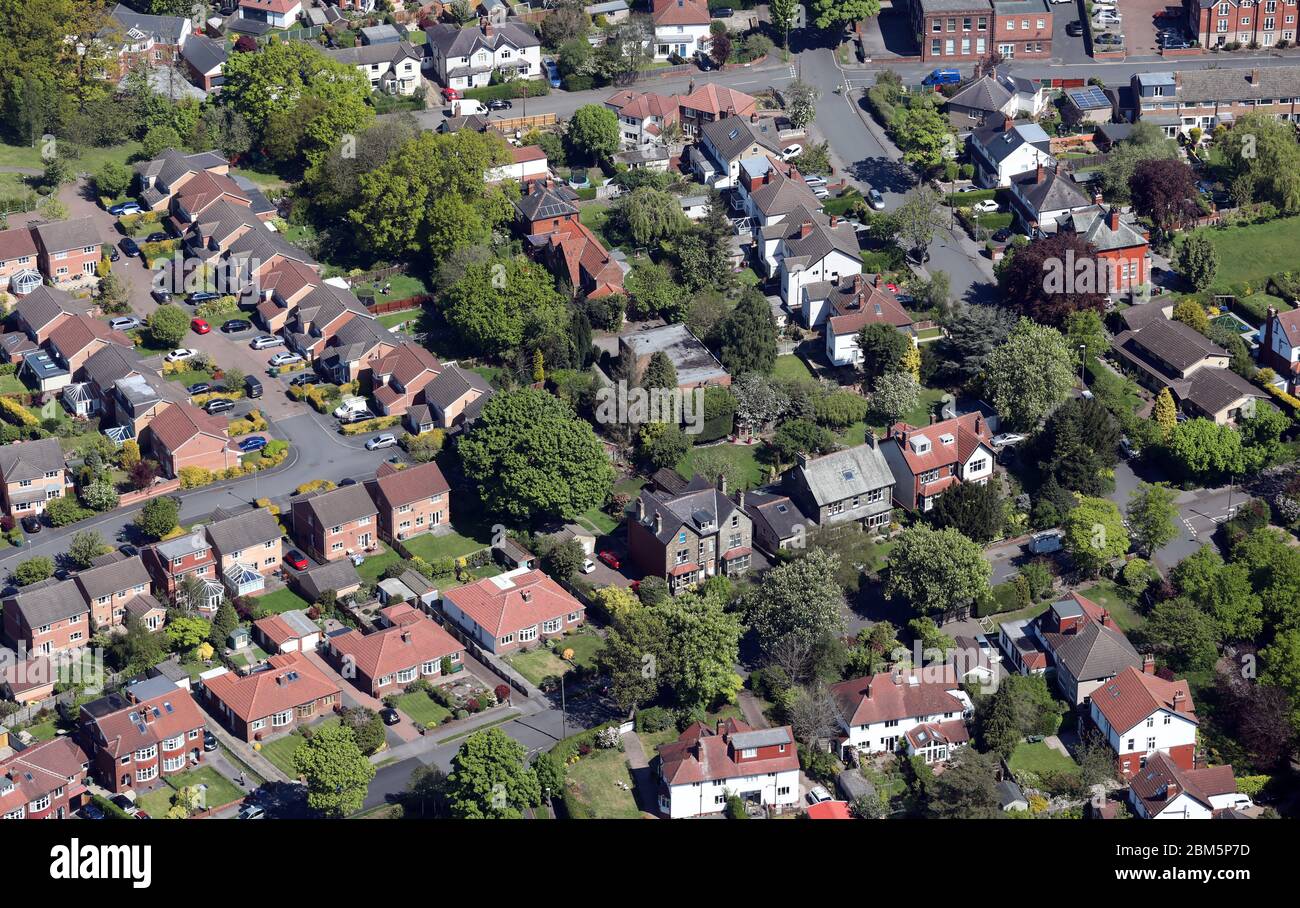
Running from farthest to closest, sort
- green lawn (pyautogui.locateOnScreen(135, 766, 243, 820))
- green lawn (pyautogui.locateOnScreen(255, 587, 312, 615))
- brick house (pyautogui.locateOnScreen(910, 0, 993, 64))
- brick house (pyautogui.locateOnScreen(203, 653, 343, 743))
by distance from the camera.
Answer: brick house (pyautogui.locateOnScreen(910, 0, 993, 64)) → green lawn (pyautogui.locateOnScreen(255, 587, 312, 615)) → brick house (pyautogui.locateOnScreen(203, 653, 343, 743)) → green lawn (pyautogui.locateOnScreen(135, 766, 243, 820))

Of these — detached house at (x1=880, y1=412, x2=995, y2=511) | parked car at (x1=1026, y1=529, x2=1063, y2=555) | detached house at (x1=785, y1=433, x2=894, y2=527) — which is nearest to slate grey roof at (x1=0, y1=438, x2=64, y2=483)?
detached house at (x1=785, y1=433, x2=894, y2=527)

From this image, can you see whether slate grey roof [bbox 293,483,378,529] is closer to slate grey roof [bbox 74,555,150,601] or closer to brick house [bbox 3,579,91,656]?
slate grey roof [bbox 74,555,150,601]

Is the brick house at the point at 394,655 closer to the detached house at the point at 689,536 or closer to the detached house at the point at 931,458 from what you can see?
the detached house at the point at 689,536

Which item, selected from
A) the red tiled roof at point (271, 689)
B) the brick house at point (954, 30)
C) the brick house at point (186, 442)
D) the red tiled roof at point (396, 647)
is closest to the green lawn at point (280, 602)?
the red tiled roof at point (396, 647)

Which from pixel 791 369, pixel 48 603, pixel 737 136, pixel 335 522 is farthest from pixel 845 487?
pixel 48 603

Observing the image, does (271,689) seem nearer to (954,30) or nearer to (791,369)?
(791,369)

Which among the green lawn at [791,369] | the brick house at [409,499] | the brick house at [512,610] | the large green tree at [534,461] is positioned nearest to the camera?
the brick house at [512,610]

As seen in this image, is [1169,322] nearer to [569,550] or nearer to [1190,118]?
[1190,118]
